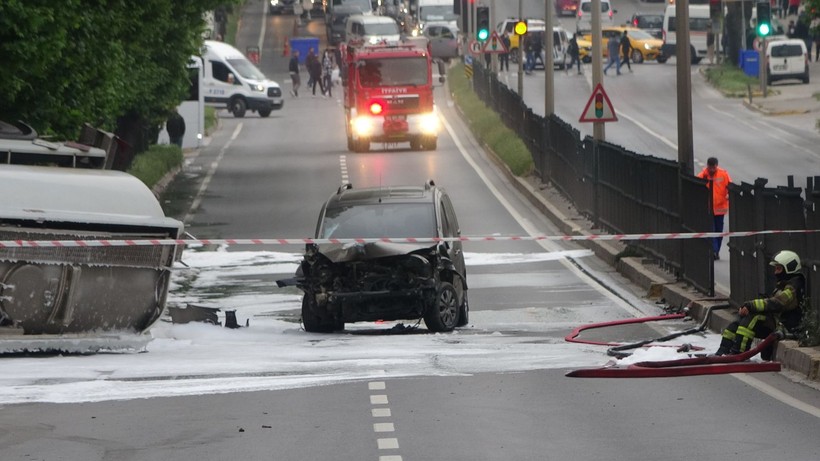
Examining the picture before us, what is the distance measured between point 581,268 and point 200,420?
15.0 m

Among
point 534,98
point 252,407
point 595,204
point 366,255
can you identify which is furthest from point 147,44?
point 534,98

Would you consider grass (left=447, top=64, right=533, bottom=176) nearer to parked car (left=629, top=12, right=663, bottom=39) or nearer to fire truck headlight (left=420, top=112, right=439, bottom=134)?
fire truck headlight (left=420, top=112, right=439, bottom=134)

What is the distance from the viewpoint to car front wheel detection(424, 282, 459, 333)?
1852 cm

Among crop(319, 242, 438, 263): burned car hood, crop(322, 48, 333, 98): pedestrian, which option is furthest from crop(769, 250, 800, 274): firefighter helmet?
crop(322, 48, 333, 98): pedestrian

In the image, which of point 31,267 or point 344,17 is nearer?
point 31,267

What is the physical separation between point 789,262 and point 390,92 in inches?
1376

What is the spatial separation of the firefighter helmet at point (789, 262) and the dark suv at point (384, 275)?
171 inches

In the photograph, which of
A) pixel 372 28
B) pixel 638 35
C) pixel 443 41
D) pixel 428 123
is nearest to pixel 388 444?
pixel 428 123

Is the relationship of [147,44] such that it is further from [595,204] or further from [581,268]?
[581,268]

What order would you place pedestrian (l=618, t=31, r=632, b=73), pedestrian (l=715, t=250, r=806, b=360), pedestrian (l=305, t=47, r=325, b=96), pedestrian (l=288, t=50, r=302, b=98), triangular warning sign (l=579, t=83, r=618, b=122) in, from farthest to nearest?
pedestrian (l=618, t=31, r=632, b=73) → pedestrian (l=288, t=50, r=302, b=98) → pedestrian (l=305, t=47, r=325, b=96) → triangular warning sign (l=579, t=83, r=618, b=122) → pedestrian (l=715, t=250, r=806, b=360)

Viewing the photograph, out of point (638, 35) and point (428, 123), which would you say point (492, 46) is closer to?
point (428, 123)

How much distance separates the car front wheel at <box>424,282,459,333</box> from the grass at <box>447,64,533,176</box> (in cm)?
2352

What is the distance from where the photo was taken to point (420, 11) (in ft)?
307

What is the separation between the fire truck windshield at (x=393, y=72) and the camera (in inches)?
1954
